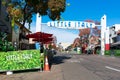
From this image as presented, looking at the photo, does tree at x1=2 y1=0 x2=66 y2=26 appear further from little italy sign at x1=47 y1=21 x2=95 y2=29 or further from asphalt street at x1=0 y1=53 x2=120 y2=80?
little italy sign at x1=47 y1=21 x2=95 y2=29

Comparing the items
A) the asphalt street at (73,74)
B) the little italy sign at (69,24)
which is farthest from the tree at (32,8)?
the little italy sign at (69,24)

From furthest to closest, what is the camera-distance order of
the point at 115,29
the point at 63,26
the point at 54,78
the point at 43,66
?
the point at 115,29, the point at 63,26, the point at 43,66, the point at 54,78

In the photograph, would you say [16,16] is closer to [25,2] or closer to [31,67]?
[25,2]

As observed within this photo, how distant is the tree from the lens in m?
25.6

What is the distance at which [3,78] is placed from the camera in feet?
60.1

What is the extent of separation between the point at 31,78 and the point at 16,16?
9398mm

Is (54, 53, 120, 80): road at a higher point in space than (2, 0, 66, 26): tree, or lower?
lower

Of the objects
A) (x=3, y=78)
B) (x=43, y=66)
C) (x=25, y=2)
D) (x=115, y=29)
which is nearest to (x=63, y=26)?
(x=115, y=29)

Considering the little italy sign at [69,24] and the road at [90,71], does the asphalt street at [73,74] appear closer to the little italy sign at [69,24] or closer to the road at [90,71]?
the road at [90,71]

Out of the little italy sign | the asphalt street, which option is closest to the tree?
the asphalt street

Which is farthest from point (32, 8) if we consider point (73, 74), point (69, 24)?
point (69, 24)

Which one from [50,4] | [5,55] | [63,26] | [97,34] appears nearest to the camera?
[5,55]

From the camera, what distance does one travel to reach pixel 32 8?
28.4 m

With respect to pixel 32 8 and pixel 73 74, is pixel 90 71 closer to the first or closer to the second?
pixel 73 74
